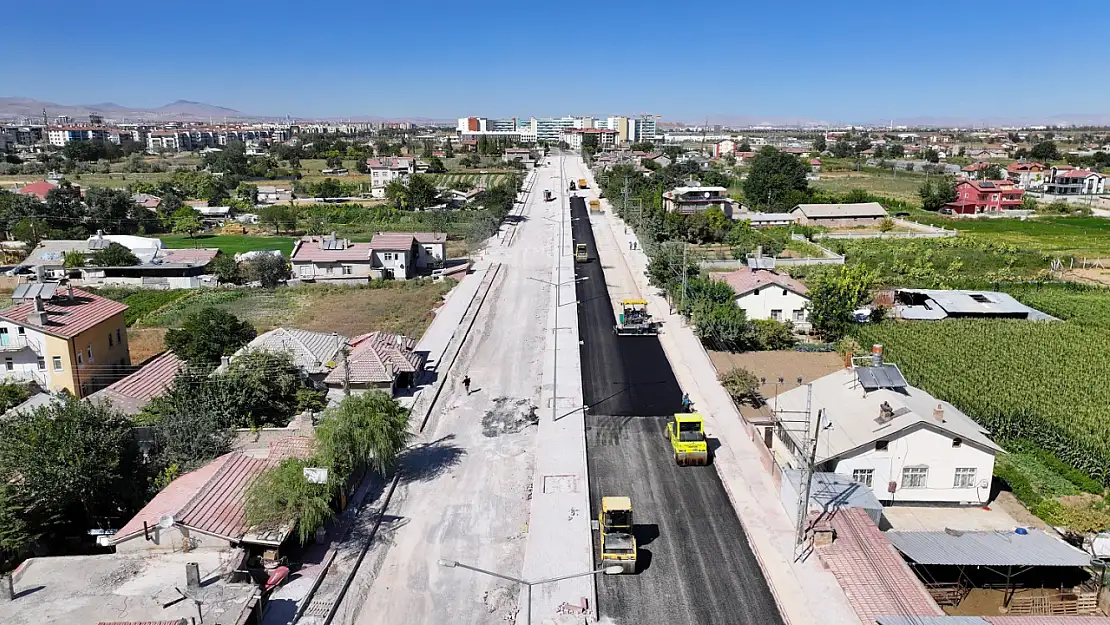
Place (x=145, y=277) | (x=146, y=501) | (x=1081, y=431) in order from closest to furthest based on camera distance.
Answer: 1. (x=146, y=501)
2. (x=1081, y=431)
3. (x=145, y=277)

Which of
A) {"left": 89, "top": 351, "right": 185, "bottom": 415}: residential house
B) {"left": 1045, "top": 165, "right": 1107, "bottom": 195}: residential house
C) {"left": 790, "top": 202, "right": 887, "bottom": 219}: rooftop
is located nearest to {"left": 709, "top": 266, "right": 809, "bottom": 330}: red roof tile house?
{"left": 89, "top": 351, "right": 185, "bottom": 415}: residential house

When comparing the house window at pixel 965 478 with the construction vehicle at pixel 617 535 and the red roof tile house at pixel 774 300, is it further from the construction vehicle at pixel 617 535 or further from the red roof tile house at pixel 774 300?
the red roof tile house at pixel 774 300

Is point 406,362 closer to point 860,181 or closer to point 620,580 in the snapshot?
point 620,580

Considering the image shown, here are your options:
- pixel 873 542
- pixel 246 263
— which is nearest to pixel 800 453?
pixel 873 542

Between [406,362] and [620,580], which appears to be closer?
[620,580]

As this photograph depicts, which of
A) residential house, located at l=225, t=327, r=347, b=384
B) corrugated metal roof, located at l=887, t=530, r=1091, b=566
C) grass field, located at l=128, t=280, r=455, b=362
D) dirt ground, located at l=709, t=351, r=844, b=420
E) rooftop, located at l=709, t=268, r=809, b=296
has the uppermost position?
rooftop, located at l=709, t=268, r=809, b=296

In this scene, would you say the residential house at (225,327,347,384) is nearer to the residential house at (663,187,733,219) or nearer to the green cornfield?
the green cornfield

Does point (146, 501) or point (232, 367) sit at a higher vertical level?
point (232, 367)
